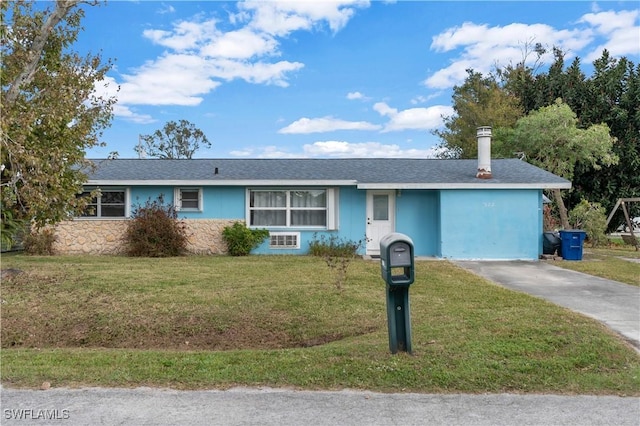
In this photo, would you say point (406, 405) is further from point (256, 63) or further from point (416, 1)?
point (256, 63)

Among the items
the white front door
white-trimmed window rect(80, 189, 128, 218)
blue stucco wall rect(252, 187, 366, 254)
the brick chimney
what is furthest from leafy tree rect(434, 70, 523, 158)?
white-trimmed window rect(80, 189, 128, 218)

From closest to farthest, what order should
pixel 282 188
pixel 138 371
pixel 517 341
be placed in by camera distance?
pixel 138 371 < pixel 517 341 < pixel 282 188

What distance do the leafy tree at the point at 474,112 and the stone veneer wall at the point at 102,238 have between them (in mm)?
20986

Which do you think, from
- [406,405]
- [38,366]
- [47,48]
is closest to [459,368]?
[406,405]

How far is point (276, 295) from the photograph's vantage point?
26.5ft

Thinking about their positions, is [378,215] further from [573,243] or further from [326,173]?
[573,243]

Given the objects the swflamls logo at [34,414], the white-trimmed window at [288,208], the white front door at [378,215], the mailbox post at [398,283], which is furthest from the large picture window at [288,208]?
the swflamls logo at [34,414]

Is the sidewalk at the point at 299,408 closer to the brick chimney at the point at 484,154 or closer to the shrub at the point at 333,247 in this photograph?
the shrub at the point at 333,247

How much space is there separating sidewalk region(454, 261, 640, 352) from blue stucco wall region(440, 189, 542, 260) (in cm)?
77

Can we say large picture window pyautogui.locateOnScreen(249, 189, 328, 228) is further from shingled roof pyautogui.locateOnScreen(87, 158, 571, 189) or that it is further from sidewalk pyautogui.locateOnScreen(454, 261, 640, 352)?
sidewalk pyautogui.locateOnScreen(454, 261, 640, 352)

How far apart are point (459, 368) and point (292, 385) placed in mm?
1608

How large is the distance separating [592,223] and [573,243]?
20.4 ft

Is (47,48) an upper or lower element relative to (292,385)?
upper

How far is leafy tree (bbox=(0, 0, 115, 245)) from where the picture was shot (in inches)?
213
